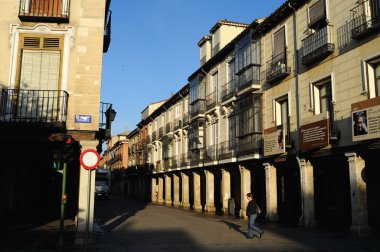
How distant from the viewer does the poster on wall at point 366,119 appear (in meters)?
13.9

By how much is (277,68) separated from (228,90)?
6.42 metres

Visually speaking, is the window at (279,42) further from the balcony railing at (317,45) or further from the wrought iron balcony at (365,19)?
the wrought iron balcony at (365,19)

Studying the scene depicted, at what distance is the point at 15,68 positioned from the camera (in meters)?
13.2

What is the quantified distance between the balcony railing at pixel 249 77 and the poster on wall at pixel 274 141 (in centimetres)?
326

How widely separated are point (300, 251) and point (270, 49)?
524 inches

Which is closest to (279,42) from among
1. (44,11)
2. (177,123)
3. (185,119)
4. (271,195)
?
(271,195)

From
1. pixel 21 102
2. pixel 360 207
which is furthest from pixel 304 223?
pixel 21 102

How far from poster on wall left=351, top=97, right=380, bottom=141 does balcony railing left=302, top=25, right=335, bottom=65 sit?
10.8 ft

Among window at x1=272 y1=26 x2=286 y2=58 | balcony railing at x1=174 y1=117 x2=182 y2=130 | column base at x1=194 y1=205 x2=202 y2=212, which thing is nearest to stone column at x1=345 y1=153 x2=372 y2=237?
window at x1=272 y1=26 x2=286 y2=58

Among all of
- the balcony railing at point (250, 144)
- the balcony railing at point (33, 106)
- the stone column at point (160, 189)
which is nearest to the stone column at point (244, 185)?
the balcony railing at point (250, 144)

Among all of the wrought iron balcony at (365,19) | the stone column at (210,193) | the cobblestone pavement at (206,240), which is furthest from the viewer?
the stone column at (210,193)

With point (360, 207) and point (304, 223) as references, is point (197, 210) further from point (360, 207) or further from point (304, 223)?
point (360, 207)

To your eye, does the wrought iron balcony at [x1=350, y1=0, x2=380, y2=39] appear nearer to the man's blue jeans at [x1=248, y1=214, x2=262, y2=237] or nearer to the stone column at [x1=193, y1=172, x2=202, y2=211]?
the man's blue jeans at [x1=248, y1=214, x2=262, y2=237]

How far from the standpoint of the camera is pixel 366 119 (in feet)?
47.1
